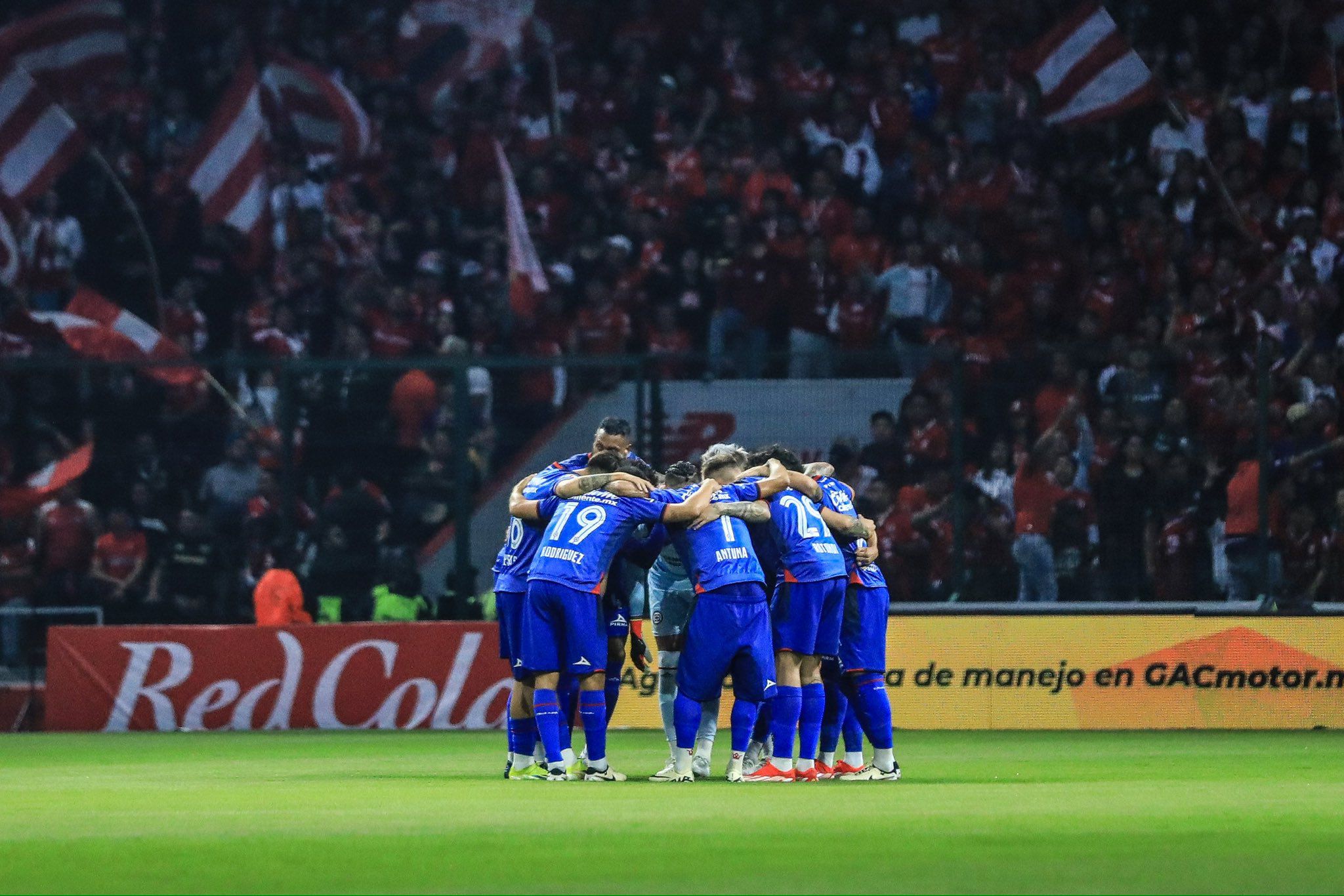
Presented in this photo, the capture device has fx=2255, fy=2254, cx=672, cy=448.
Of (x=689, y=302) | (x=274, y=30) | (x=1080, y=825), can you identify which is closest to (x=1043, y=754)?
(x=1080, y=825)

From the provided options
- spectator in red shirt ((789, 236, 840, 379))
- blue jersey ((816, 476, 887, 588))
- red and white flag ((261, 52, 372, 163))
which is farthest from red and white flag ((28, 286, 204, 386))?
blue jersey ((816, 476, 887, 588))

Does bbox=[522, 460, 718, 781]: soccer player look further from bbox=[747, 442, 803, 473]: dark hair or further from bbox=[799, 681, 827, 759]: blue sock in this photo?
bbox=[799, 681, 827, 759]: blue sock

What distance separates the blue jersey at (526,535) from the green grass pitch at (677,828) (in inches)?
49.2

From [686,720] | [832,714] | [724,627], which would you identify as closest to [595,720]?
[686,720]

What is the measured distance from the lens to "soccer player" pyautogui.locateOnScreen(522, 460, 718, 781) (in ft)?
42.9

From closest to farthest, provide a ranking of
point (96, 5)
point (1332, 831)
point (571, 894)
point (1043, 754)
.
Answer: point (571, 894), point (1332, 831), point (1043, 754), point (96, 5)

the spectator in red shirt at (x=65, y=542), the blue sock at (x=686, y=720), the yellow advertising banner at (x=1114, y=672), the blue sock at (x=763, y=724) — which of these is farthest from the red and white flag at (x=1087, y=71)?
the blue sock at (x=686, y=720)

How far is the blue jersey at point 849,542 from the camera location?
45.4 feet

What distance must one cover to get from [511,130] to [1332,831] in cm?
1940

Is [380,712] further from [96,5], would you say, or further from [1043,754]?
[96,5]

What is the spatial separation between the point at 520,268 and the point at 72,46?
8093 mm

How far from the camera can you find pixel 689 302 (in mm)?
24281

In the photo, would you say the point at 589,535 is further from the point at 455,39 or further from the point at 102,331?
the point at 455,39

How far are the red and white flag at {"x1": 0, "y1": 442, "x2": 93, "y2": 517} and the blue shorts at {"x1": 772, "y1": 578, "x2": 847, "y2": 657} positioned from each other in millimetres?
9280
